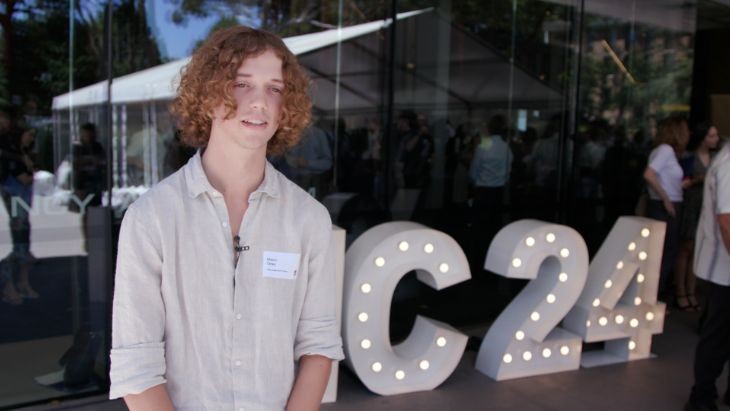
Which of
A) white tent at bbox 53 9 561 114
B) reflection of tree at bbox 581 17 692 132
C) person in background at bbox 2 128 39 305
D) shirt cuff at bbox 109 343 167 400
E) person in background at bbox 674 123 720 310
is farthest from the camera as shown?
reflection of tree at bbox 581 17 692 132

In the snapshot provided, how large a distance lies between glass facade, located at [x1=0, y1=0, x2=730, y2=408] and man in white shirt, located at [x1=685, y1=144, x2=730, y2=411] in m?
2.26

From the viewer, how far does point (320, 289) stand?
5.98 feet

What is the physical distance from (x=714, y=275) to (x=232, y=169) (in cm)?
331

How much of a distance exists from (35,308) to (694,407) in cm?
402

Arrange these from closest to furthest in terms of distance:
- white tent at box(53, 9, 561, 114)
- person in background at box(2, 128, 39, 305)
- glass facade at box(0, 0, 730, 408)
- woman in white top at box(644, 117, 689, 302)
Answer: person in background at box(2, 128, 39, 305), glass facade at box(0, 0, 730, 408), woman in white top at box(644, 117, 689, 302), white tent at box(53, 9, 561, 114)

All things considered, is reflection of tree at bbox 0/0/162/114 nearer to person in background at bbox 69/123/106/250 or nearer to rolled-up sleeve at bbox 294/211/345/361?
person in background at bbox 69/123/106/250

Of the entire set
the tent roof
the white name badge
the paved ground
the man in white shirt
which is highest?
the tent roof

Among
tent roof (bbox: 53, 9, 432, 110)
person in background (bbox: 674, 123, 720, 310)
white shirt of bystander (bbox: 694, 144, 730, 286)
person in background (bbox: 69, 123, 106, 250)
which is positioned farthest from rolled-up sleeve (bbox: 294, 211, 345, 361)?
person in background (bbox: 674, 123, 720, 310)

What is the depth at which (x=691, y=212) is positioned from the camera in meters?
6.65

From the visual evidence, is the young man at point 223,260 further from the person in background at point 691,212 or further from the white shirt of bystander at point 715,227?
the person in background at point 691,212

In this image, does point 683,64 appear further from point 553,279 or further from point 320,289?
point 320,289

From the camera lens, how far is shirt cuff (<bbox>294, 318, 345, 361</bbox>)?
1.81 m

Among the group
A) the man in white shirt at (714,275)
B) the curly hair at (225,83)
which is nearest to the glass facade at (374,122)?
the man in white shirt at (714,275)

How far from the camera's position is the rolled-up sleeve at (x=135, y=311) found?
62.4 inches
